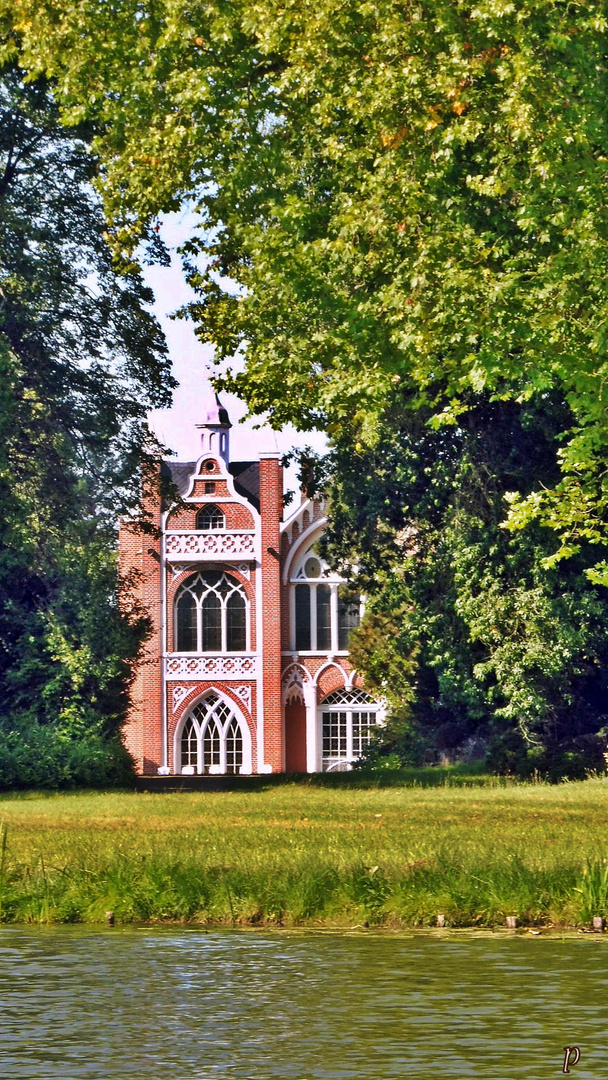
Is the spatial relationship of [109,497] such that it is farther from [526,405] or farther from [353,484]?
[526,405]

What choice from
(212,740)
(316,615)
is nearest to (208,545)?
(316,615)

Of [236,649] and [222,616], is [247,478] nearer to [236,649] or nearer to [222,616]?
[222,616]

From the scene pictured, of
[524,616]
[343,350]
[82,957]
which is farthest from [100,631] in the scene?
[82,957]

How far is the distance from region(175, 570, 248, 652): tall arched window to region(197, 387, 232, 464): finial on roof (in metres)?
5.83

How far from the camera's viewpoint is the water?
27.2 ft

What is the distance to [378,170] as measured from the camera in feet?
79.8

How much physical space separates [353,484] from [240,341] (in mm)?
12679

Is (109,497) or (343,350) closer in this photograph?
(343,350)

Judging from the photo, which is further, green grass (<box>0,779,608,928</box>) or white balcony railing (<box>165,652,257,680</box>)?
white balcony railing (<box>165,652,257,680</box>)

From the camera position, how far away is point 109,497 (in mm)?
38781

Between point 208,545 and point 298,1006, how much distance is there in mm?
55690

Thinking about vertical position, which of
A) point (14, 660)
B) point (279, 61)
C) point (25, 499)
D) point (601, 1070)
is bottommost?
point (601, 1070)

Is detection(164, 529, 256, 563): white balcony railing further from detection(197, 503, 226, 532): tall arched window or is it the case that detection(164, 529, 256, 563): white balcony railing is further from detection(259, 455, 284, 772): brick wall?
detection(259, 455, 284, 772): brick wall

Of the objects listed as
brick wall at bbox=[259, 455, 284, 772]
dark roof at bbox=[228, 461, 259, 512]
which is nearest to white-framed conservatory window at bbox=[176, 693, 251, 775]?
brick wall at bbox=[259, 455, 284, 772]
